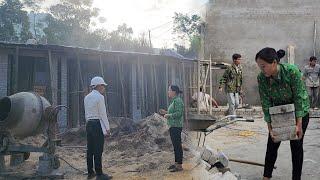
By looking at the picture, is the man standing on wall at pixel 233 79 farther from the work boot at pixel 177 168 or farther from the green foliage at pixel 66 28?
the green foliage at pixel 66 28

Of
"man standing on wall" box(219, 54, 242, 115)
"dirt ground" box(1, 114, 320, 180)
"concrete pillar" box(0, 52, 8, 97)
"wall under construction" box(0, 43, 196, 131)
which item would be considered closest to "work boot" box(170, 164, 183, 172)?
"dirt ground" box(1, 114, 320, 180)

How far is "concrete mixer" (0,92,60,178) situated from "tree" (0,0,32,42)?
26.0 meters

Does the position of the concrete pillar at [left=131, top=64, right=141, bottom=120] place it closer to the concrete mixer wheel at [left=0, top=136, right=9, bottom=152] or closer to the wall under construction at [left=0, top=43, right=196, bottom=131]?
the wall under construction at [left=0, top=43, right=196, bottom=131]

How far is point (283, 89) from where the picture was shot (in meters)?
4.49

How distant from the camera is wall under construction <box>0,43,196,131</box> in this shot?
503 inches

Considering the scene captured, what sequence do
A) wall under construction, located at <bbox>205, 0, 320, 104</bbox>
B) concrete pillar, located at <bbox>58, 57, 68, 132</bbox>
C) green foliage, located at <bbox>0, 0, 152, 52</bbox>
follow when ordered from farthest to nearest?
green foliage, located at <bbox>0, 0, 152, 52</bbox>
wall under construction, located at <bbox>205, 0, 320, 104</bbox>
concrete pillar, located at <bbox>58, 57, 68, 132</bbox>

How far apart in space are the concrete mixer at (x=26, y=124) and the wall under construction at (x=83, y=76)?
17.6 feet

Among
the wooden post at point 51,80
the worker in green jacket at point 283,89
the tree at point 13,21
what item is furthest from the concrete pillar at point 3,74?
the tree at point 13,21

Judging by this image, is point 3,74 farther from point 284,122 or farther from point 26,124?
point 284,122

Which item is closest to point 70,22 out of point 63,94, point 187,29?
point 187,29

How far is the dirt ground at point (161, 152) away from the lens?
626 cm

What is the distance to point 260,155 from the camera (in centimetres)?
710

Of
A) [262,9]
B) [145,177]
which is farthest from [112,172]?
[262,9]

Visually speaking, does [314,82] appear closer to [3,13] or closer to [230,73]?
[230,73]
